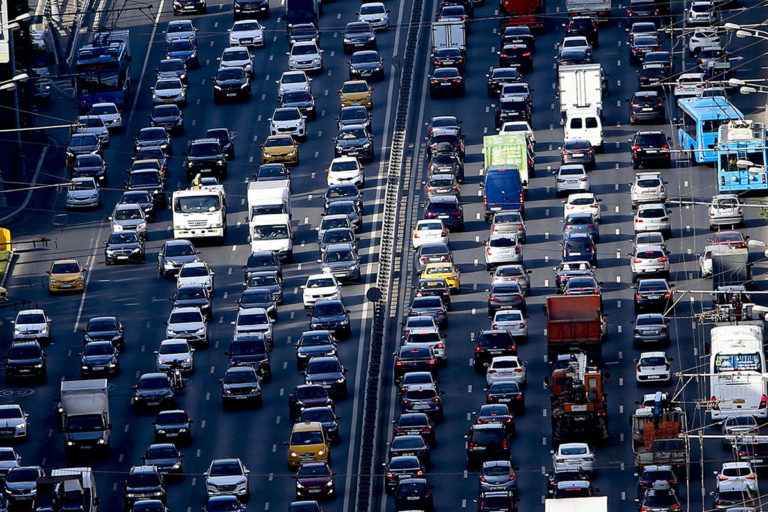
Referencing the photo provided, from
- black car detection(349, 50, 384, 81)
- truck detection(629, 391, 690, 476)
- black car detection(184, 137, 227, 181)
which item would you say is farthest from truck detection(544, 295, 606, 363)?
black car detection(349, 50, 384, 81)

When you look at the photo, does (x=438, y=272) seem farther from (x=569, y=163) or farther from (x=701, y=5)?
(x=701, y=5)

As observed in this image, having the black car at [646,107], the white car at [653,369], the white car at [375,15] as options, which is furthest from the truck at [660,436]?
the white car at [375,15]

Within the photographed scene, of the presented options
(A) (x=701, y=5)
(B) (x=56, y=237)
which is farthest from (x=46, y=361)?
(A) (x=701, y=5)

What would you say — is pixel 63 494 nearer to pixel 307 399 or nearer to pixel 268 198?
pixel 307 399

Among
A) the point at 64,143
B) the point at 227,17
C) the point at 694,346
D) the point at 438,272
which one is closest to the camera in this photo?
the point at 694,346

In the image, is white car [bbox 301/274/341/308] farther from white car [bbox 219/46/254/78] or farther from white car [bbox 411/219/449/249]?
white car [bbox 219/46/254/78]

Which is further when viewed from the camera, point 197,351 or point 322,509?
point 197,351

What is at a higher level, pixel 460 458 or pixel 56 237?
pixel 56 237

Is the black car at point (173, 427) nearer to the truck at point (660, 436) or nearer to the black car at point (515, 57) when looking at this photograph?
the truck at point (660, 436)
